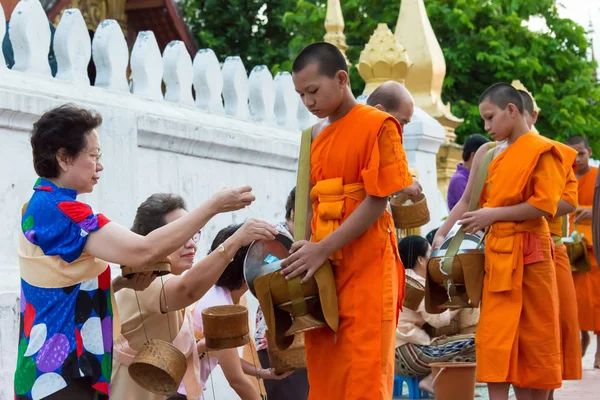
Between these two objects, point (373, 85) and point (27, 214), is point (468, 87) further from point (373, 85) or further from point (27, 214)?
point (27, 214)

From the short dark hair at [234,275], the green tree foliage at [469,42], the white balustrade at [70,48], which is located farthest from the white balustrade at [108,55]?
the green tree foliage at [469,42]

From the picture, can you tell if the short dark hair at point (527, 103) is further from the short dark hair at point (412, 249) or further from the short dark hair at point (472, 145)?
the short dark hair at point (472, 145)

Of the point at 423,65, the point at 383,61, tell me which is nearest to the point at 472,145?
the point at 383,61

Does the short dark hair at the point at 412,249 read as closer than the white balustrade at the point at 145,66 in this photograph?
No

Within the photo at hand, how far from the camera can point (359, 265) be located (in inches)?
156

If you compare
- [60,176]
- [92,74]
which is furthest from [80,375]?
[92,74]

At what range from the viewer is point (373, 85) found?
8.52m

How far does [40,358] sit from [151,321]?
1.00m

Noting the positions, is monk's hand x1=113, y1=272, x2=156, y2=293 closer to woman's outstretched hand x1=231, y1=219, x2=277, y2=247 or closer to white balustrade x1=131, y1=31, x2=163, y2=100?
woman's outstretched hand x1=231, y1=219, x2=277, y2=247

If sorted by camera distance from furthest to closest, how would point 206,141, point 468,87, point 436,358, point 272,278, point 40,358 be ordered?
1. point 468,87
2. point 436,358
3. point 206,141
4. point 272,278
5. point 40,358

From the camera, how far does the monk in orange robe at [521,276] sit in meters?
5.19

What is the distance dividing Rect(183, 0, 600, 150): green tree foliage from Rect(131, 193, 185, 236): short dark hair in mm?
14955

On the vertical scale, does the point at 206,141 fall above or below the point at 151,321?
above

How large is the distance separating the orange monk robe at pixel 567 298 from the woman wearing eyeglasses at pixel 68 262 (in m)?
2.98
